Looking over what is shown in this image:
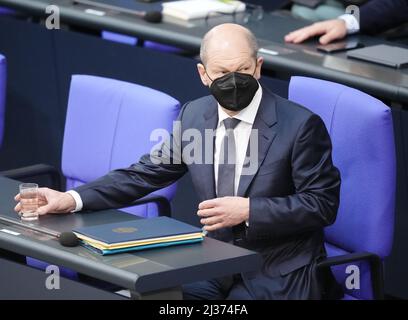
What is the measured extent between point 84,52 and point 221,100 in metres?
2.22

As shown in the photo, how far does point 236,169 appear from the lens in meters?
3.70

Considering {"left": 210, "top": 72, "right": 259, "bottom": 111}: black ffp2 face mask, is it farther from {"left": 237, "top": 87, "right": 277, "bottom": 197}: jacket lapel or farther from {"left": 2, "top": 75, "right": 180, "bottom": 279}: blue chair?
{"left": 2, "top": 75, "right": 180, "bottom": 279}: blue chair

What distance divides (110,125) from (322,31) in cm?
142

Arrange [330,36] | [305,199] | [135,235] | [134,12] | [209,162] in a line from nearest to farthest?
[135,235] → [305,199] → [209,162] → [330,36] → [134,12]

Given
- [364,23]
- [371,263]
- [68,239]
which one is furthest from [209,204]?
[364,23]

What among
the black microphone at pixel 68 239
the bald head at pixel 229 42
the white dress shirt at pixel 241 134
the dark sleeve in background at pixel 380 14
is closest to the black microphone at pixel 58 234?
the black microphone at pixel 68 239

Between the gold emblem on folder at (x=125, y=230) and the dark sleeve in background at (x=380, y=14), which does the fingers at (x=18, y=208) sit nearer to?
the gold emblem on folder at (x=125, y=230)

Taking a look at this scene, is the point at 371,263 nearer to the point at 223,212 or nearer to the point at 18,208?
the point at 223,212

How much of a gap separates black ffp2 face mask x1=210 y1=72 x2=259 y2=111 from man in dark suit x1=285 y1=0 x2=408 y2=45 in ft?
5.72

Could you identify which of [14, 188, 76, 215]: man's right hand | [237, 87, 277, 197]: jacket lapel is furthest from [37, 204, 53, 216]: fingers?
[237, 87, 277, 197]: jacket lapel

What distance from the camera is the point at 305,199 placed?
353 cm

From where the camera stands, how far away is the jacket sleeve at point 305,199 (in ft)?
11.5
